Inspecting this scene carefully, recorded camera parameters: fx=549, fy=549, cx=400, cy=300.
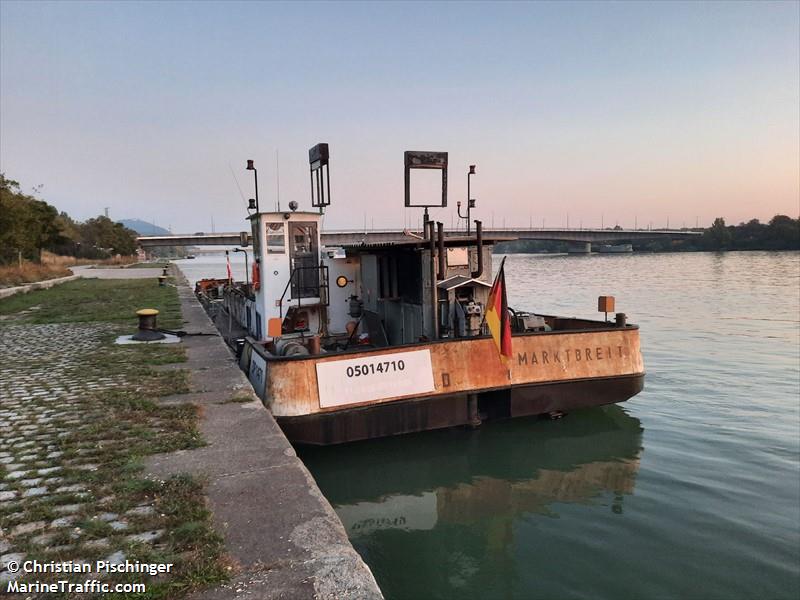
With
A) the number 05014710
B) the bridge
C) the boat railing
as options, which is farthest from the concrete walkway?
the bridge

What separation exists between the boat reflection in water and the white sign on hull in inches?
42.4

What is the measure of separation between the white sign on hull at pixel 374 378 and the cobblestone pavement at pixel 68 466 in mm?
2297

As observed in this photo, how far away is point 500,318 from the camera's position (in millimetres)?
8156

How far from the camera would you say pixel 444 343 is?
27.8ft

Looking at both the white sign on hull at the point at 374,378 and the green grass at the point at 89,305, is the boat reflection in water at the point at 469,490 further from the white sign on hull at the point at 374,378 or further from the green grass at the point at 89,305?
the green grass at the point at 89,305

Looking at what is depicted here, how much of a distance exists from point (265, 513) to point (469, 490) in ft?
12.5

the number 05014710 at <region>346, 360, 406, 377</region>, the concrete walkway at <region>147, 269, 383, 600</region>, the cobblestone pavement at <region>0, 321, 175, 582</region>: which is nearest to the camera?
the concrete walkway at <region>147, 269, 383, 600</region>

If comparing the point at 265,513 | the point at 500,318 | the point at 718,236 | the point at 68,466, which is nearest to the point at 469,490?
the point at 500,318

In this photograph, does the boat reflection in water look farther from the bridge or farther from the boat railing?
the bridge

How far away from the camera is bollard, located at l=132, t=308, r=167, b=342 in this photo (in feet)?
42.4

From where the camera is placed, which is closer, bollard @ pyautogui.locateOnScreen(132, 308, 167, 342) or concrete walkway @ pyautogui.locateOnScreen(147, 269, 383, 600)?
concrete walkway @ pyautogui.locateOnScreen(147, 269, 383, 600)

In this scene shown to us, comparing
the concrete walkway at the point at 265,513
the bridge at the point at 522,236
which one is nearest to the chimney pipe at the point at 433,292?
the concrete walkway at the point at 265,513

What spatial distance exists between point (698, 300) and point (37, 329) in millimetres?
30848

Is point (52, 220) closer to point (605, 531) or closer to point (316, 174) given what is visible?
point (316, 174)
